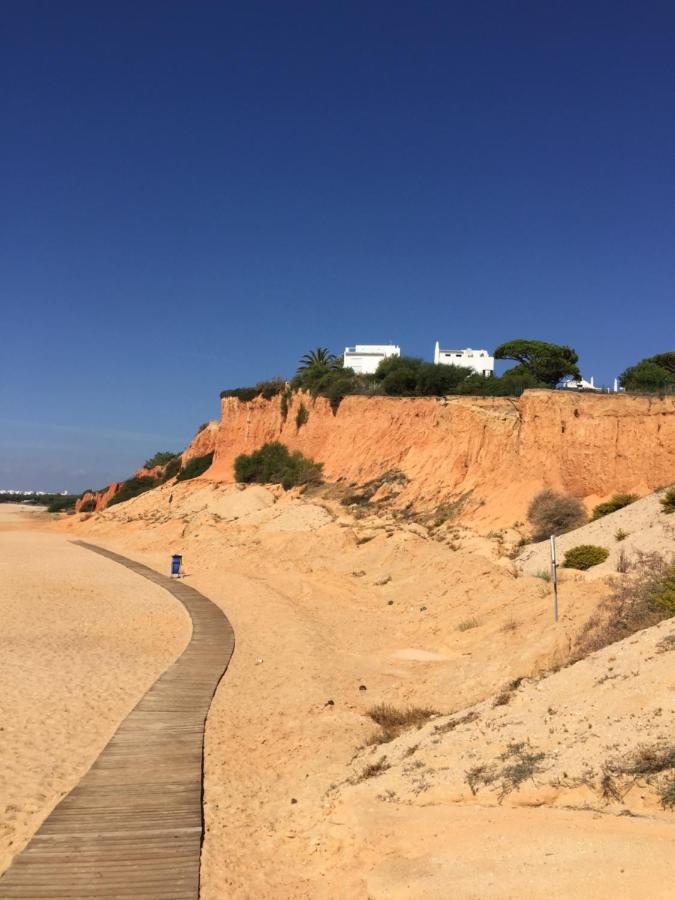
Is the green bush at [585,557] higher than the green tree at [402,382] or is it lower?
lower

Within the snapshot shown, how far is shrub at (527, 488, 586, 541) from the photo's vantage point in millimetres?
22719

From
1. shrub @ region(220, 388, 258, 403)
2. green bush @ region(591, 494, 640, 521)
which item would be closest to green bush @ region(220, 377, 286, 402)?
shrub @ region(220, 388, 258, 403)

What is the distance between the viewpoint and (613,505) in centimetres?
2198

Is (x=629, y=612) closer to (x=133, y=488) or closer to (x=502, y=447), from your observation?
(x=502, y=447)

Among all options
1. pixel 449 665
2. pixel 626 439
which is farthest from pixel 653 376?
pixel 449 665

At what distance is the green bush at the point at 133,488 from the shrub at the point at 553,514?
1577 inches

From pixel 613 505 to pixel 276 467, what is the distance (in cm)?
2328

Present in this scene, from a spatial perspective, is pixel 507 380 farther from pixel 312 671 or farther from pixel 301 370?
pixel 312 671

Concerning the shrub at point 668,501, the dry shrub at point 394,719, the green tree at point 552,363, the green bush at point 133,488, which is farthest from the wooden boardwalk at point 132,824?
the green bush at point 133,488

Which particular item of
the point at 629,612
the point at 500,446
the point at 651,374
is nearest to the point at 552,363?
the point at 651,374

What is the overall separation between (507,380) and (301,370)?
1773cm

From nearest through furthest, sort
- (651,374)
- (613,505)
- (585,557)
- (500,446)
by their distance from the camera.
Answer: (585,557)
(613,505)
(500,446)
(651,374)

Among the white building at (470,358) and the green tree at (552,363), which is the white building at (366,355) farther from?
the green tree at (552,363)

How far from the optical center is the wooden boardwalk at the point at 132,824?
18.5 ft
